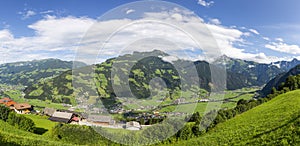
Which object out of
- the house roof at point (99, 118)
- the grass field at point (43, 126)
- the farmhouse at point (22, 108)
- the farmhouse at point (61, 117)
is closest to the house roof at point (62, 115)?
the farmhouse at point (61, 117)

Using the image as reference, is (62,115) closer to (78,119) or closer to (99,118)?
(78,119)

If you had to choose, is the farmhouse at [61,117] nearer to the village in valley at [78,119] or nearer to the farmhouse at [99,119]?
the village in valley at [78,119]

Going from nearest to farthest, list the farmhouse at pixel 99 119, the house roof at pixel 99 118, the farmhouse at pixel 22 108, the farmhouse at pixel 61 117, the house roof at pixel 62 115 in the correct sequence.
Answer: the farmhouse at pixel 99 119, the house roof at pixel 99 118, the farmhouse at pixel 61 117, the house roof at pixel 62 115, the farmhouse at pixel 22 108

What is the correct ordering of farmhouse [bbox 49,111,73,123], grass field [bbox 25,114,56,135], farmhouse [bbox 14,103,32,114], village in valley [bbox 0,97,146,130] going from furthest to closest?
farmhouse [bbox 14,103,32,114] → farmhouse [bbox 49,111,73,123] → village in valley [bbox 0,97,146,130] → grass field [bbox 25,114,56,135]

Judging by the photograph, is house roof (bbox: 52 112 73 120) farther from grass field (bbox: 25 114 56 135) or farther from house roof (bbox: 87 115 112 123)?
grass field (bbox: 25 114 56 135)

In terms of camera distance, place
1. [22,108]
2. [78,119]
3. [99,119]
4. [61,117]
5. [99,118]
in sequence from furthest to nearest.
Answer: [22,108], [78,119], [61,117], [99,118], [99,119]

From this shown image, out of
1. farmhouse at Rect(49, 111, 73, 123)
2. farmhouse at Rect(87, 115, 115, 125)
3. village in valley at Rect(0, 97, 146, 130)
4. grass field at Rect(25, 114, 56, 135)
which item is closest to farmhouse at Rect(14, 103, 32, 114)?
village in valley at Rect(0, 97, 146, 130)

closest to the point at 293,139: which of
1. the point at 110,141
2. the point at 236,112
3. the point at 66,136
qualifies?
the point at 110,141

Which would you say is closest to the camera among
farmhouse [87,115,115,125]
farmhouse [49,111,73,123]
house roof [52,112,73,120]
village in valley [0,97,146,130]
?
village in valley [0,97,146,130]

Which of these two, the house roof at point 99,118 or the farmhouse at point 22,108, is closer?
the house roof at point 99,118

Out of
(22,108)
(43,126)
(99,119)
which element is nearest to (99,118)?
(99,119)

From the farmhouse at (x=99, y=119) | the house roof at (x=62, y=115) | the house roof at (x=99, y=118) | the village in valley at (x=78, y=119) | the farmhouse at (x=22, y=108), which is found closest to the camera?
the village in valley at (x=78, y=119)
